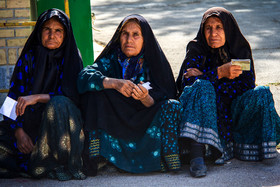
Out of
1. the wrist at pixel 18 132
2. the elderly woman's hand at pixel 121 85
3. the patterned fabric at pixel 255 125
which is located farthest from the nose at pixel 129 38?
the wrist at pixel 18 132

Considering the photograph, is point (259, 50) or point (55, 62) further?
point (259, 50)

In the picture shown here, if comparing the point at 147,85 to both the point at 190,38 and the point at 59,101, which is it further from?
the point at 190,38

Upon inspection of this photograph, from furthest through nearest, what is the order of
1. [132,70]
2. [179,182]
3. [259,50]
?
[259,50] → [132,70] → [179,182]

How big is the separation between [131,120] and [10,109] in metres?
0.91

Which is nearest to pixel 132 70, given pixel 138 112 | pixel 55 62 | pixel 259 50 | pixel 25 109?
pixel 138 112

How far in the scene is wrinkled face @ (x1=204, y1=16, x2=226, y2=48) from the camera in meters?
3.77

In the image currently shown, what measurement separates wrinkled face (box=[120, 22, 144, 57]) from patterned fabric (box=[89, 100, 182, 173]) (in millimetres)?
551

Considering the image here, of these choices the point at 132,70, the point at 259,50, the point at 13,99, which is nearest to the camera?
the point at 13,99

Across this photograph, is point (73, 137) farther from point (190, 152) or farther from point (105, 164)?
point (190, 152)

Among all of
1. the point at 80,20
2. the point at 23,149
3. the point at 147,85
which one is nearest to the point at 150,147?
the point at 147,85

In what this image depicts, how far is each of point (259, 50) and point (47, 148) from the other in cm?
475

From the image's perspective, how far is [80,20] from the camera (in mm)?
5301

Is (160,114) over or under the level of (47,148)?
over

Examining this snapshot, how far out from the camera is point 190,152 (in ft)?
11.4
